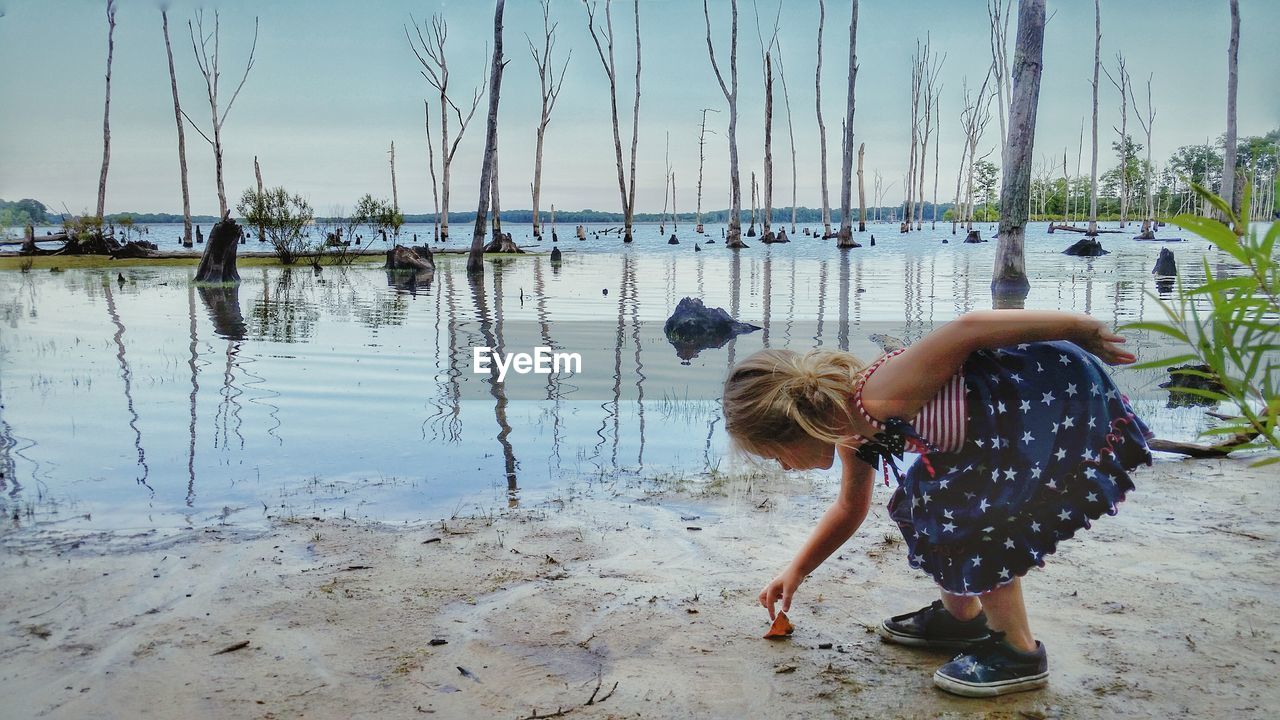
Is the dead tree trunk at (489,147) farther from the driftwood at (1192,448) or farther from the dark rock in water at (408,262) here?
the driftwood at (1192,448)

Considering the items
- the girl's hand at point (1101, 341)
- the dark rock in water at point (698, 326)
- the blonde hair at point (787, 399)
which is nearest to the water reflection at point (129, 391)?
the blonde hair at point (787, 399)

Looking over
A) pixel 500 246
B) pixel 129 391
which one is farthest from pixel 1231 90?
pixel 129 391

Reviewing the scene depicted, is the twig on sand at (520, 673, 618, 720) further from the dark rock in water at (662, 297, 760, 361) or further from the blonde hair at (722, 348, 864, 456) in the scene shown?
the dark rock in water at (662, 297, 760, 361)

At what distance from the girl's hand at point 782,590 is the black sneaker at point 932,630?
33 centimetres

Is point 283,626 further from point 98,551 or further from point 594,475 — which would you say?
point 594,475

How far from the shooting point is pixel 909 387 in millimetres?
2197

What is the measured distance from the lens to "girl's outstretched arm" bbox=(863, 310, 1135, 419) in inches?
83.5

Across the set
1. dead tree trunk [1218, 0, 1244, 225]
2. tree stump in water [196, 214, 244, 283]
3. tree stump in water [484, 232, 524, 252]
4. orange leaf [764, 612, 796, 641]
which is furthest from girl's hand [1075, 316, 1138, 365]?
tree stump in water [484, 232, 524, 252]

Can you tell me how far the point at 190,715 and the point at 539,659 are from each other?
91cm

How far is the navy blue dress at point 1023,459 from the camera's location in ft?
7.39

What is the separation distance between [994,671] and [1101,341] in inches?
35.9

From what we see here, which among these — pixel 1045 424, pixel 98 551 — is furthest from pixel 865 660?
pixel 98 551

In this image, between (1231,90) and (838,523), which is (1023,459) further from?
(1231,90)

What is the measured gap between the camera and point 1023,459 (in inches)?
88.7
